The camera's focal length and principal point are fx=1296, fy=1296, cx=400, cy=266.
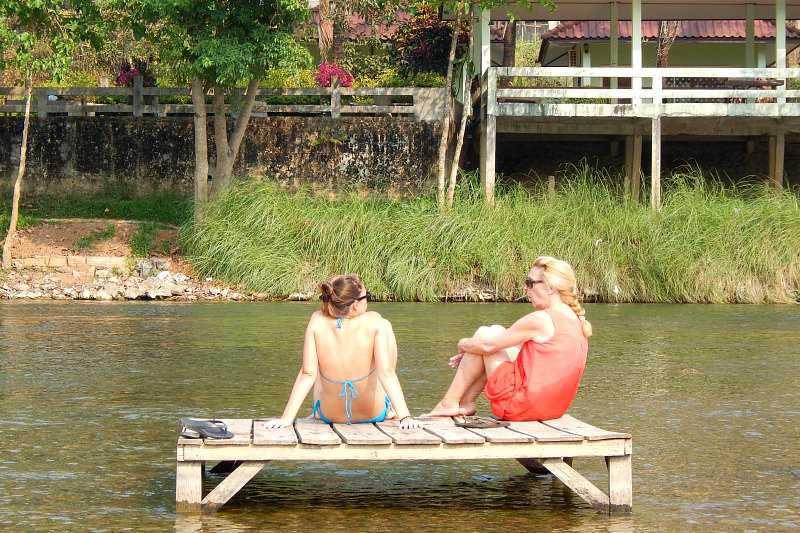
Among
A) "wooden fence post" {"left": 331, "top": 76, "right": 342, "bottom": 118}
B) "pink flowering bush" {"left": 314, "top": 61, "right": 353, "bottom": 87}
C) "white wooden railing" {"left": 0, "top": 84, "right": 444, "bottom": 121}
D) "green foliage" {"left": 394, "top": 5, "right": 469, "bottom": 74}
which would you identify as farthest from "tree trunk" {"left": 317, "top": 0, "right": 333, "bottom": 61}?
"wooden fence post" {"left": 331, "top": 76, "right": 342, "bottom": 118}

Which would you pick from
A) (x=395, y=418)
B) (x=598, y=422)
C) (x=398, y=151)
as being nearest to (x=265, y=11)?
(x=398, y=151)

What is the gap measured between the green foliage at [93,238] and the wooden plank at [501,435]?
1780 centimetres

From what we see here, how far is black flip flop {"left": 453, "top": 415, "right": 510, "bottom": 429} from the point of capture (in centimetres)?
720

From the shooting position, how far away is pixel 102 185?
28156mm

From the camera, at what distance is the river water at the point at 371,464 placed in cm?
700

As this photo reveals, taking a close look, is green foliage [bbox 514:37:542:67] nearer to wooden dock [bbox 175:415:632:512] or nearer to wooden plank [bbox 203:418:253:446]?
wooden plank [bbox 203:418:253:446]

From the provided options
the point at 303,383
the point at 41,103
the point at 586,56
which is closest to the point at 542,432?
the point at 303,383

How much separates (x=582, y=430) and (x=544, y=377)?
47cm

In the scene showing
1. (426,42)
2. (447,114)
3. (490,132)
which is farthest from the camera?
(426,42)

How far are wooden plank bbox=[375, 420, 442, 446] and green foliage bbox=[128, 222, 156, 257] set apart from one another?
17.1m

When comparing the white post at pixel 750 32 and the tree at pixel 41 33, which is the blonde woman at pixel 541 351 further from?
the white post at pixel 750 32

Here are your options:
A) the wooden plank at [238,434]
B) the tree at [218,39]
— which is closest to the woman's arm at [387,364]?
the wooden plank at [238,434]

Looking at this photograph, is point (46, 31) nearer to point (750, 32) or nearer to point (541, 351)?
point (750, 32)

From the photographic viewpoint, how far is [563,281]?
7.50m
